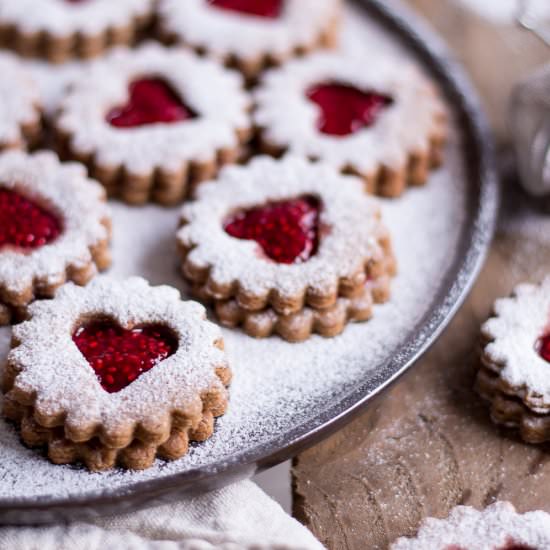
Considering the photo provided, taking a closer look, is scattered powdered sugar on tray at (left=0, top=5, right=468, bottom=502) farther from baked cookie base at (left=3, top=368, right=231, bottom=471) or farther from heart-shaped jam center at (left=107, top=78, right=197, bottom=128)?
heart-shaped jam center at (left=107, top=78, right=197, bottom=128)

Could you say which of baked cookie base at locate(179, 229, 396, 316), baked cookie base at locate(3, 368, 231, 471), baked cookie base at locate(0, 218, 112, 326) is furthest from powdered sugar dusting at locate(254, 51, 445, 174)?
baked cookie base at locate(3, 368, 231, 471)

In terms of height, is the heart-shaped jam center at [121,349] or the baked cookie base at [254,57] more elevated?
the baked cookie base at [254,57]

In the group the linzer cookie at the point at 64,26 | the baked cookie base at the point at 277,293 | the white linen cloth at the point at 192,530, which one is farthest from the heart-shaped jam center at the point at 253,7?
the white linen cloth at the point at 192,530

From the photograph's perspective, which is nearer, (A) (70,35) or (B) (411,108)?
(B) (411,108)

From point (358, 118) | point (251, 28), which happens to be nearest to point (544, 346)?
point (358, 118)

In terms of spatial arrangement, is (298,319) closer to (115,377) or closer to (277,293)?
(277,293)

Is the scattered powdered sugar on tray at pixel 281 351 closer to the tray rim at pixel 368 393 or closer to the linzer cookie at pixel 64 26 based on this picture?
the tray rim at pixel 368 393

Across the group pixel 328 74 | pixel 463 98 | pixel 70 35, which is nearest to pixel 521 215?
pixel 463 98

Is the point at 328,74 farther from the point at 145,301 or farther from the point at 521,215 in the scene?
the point at 145,301
